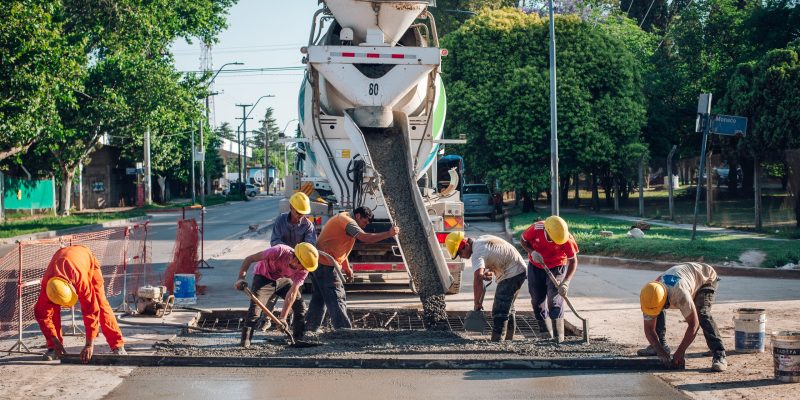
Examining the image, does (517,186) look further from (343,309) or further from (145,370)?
(145,370)

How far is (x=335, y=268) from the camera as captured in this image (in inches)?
422

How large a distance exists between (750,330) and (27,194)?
42421mm

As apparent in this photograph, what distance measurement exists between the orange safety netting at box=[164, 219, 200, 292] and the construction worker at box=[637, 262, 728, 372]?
27.1ft

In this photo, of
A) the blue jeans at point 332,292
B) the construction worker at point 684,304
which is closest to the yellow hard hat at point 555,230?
the construction worker at point 684,304

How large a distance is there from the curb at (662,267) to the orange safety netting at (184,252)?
8.24 m

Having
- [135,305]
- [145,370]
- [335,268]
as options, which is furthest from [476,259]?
[135,305]

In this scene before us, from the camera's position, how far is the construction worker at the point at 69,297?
8.73 meters

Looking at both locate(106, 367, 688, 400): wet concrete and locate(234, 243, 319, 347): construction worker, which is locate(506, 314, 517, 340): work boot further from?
locate(234, 243, 319, 347): construction worker

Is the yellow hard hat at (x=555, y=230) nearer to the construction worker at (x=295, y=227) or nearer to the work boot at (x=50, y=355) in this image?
the construction worker at (x=295, y=227)

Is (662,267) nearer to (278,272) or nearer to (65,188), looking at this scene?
(278,272)

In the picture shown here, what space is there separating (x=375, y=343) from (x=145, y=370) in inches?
96.9

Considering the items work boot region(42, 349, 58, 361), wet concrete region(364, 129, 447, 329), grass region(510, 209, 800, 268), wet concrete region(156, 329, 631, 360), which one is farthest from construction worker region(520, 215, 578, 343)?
grass region(510, 209, 800, 268)

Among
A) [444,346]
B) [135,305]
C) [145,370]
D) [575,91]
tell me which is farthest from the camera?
[575,91]

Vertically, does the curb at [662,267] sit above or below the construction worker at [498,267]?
below
